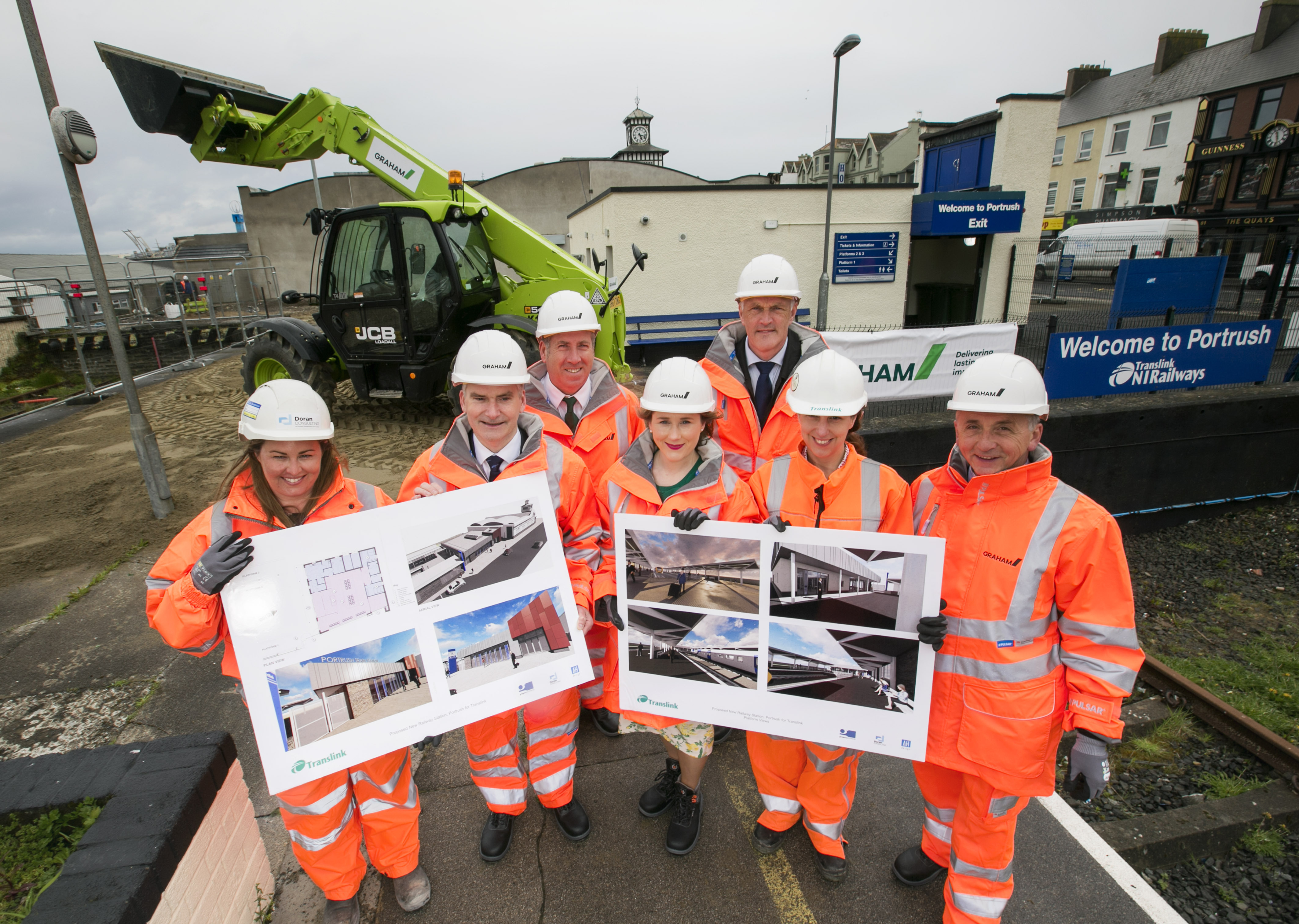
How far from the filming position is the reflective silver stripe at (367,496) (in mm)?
2453

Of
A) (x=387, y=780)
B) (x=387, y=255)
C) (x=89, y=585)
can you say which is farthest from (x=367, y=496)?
(x=387, y=255)

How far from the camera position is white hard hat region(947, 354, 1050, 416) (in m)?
2.09

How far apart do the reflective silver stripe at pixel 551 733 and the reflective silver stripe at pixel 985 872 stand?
5.40ft

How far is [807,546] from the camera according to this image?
85.7 inches

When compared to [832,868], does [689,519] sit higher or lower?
higher

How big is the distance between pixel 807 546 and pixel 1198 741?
343cm

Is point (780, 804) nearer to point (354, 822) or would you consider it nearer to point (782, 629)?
point (782, 629)

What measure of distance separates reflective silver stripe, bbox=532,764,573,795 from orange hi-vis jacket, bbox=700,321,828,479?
1.77 metres

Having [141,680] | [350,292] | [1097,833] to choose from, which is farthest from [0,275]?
[1097,833]

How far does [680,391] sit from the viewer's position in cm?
246

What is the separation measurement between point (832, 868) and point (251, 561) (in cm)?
267

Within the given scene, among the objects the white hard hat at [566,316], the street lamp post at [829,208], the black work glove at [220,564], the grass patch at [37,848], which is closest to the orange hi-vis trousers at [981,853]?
the white hard hat at [566,316]

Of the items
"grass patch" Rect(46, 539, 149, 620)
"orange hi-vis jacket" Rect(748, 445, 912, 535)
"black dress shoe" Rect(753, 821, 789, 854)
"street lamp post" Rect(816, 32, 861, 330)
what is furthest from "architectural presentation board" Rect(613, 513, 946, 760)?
"street lamp post" Rect(816, 32, 861, 330)

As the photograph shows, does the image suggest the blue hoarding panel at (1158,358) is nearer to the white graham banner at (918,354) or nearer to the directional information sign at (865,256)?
the white graham banner at (918,354)
